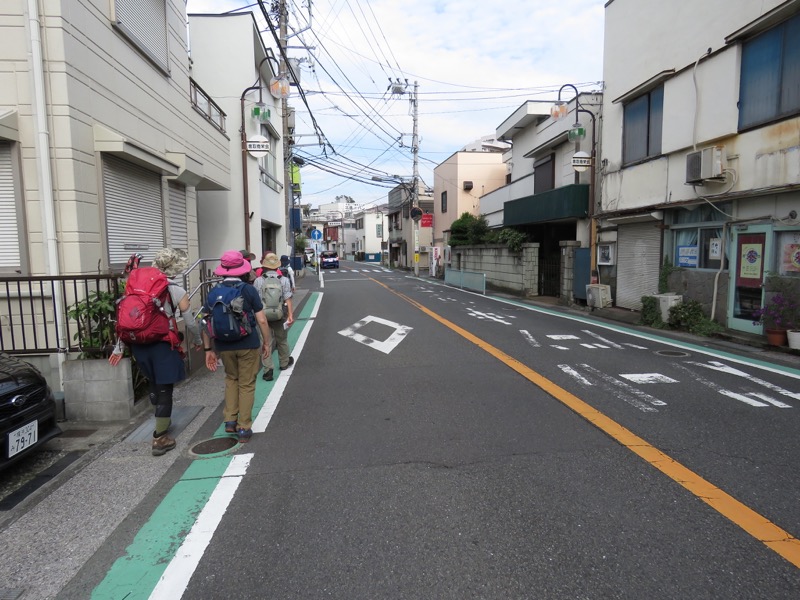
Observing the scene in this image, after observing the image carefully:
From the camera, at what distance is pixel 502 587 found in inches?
110

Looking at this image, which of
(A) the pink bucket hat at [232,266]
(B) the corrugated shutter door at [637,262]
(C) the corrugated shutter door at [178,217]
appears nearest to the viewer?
(A) the pink bucket hat at [232,266]

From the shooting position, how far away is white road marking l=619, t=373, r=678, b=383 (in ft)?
22.9

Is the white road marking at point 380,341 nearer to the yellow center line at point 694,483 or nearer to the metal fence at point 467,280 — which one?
the yellow center line at point 694,483

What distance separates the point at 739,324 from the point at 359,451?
9334 mm

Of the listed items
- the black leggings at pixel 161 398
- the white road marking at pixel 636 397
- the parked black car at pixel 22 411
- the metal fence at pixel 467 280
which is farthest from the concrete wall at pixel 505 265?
the parked black car at pixel 22 411

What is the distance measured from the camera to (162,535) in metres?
3.42

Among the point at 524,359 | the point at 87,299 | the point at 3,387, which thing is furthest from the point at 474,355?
the point at 3,387

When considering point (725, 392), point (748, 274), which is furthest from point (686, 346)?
point (725, 392)

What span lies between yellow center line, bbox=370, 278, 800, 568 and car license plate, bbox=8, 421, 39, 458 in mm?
5066

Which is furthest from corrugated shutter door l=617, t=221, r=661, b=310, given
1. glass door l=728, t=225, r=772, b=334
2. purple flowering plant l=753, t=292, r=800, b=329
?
purple flowering plant l=753, t=292, r=800, b=329

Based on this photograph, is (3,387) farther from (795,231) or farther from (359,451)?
(795,231)

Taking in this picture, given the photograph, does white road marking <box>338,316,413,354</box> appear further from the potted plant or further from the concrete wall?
the concrete wall

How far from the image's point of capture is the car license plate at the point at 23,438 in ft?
13.4

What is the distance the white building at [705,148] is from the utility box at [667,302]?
45 cm
